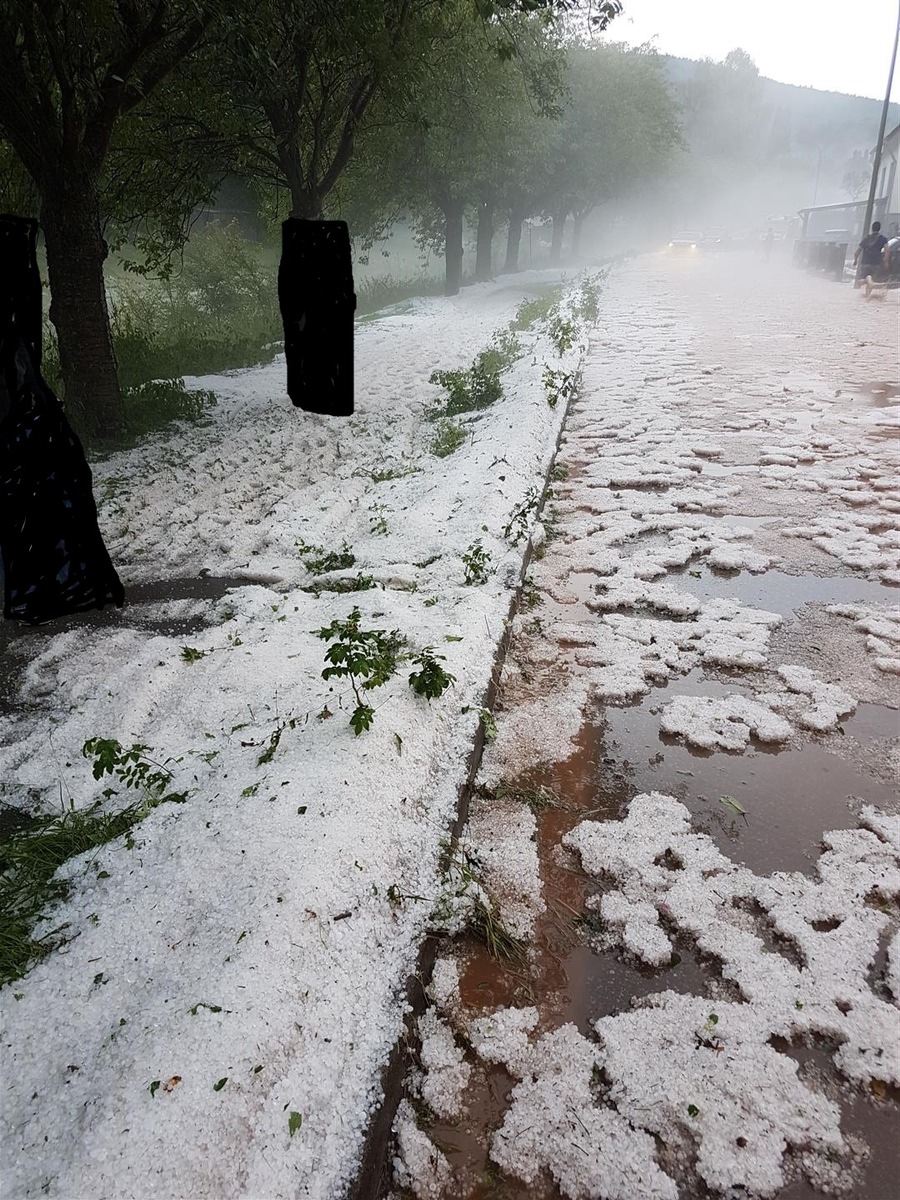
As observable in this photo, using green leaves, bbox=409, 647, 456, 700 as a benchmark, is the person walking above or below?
above

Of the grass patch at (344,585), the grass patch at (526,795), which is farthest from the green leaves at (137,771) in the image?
the grass patch at (344,585)

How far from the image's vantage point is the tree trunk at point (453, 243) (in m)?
23.1

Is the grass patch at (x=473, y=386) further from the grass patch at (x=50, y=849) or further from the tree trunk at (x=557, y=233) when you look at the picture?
the tree trunk at (x=557, y=233)

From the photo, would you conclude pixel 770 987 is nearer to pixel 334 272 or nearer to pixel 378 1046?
pixel 378 1046

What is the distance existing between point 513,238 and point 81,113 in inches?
1106

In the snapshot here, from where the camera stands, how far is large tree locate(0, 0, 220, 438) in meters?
6.14

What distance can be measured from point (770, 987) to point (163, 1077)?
5.62ft

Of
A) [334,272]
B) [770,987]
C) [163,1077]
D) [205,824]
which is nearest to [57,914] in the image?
[205,824]

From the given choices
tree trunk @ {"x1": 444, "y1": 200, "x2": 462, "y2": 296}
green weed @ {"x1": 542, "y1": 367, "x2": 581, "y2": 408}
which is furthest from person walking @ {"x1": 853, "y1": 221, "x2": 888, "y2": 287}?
green weed @ {"x1": 542, "y1": 367, "x2": 581, "y2": 408}

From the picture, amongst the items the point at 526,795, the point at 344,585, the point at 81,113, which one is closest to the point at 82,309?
the point at 81,113

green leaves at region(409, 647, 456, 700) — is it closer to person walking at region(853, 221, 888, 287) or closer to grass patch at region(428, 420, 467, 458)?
grass patch at region(428, 420, 467, 458)

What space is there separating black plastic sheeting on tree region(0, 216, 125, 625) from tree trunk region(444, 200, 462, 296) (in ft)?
75.9

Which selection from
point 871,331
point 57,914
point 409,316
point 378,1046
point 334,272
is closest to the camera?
point 378,1046

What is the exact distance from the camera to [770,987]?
2.28 m
